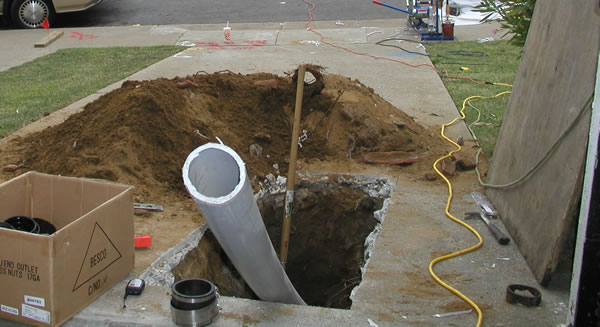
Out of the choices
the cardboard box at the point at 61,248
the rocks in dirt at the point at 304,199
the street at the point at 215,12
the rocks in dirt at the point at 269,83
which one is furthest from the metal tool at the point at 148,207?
the street at the point at 215,12

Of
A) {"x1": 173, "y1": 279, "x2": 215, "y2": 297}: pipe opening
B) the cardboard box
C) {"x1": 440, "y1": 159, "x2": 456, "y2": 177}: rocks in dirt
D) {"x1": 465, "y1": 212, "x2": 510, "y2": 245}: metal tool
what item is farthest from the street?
{"x1": 173, "y1": 279, "x2": 215, "y2": 297}: pipe opening

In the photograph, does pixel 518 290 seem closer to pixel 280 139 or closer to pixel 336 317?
pixel 336 317

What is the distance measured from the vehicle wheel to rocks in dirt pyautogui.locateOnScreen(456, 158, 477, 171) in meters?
10.5

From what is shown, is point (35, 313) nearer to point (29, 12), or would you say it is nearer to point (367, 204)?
point (367, 204)

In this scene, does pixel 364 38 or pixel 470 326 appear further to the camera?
pixel 364 38

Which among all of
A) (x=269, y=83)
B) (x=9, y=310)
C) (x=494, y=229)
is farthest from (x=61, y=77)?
(x=494, y=229)

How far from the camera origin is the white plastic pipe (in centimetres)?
359

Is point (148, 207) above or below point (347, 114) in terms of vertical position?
below

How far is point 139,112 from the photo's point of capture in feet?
18.1

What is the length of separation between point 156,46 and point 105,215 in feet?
27.6

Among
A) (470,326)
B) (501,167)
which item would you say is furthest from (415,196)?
(470,326)

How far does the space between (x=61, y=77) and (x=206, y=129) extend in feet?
14.9

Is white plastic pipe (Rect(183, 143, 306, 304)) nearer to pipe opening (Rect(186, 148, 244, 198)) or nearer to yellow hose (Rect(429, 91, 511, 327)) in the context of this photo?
pipe opening (Rect(186, 148, 244, 198))

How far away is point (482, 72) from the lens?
31.5ft
